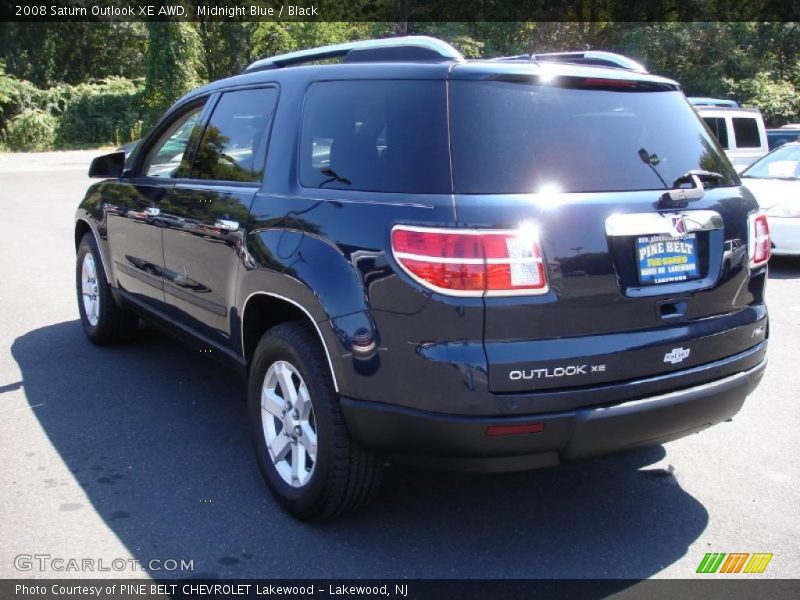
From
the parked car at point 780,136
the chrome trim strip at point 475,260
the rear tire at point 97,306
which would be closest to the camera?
the chrome trim strip at point 475,260

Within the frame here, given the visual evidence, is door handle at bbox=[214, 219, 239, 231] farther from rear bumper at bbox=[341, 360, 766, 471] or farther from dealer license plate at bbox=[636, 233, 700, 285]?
dealer license plate at bbox=[636, 233, 700, 285]

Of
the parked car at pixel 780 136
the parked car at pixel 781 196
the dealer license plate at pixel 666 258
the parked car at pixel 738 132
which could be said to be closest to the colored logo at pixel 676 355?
the dealer license plate at pixel 666 258

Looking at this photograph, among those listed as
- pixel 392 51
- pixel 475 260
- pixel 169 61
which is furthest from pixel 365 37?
pixel 475 260

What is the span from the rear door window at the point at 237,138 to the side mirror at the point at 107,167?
1.21 m

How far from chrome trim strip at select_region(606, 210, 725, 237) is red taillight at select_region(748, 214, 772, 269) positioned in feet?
0.91

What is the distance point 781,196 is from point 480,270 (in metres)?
7.63

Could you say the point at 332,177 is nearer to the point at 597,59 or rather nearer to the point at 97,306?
the point at 597,59

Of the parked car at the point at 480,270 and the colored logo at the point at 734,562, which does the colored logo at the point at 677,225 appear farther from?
the colored logo at the point at 734,562

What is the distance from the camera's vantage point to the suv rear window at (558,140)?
9.31 feet

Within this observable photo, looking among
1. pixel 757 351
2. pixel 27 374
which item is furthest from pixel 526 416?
pixel 27 374

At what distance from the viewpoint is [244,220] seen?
3639 millimetres

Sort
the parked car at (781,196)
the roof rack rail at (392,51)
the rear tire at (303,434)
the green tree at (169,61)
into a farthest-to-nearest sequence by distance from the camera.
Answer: the green tree at (169,61)
the parked car at (781,196)
the roof rack rail at (392,51)
the rear tire at (303,434)

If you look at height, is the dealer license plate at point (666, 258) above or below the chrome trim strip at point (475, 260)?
below

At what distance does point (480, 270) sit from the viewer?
2686mm
